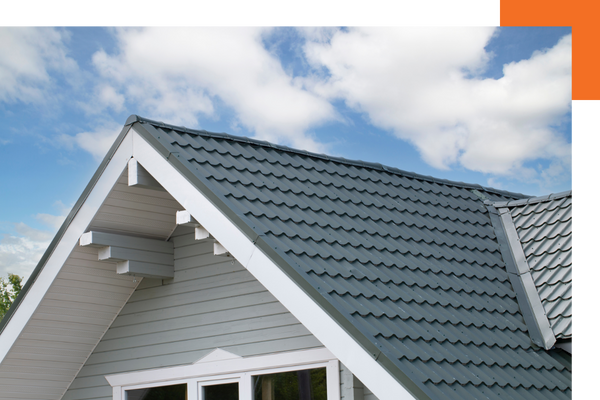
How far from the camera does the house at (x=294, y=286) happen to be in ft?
14.3

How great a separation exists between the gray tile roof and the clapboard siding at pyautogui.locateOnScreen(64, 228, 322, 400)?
41.2 inches

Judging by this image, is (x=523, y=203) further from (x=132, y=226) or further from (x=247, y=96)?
(x=247, y=96)

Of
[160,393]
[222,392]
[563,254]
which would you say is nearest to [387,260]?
[222,392]

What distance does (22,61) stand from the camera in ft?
154

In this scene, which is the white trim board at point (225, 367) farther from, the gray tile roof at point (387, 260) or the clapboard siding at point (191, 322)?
the gray tile roof at point (387, 260)

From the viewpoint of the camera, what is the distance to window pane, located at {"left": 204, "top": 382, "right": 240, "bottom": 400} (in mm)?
5824

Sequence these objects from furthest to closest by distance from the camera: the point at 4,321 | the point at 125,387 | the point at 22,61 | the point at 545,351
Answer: the point at 22,61
the point at 125,387
the point at 4,321
the point at 545,351

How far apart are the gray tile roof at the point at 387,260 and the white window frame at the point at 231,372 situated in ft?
3.40

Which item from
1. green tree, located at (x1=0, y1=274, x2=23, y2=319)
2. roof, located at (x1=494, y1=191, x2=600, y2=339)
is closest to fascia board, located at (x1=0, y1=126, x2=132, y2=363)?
roof, located at (x1=494, y1=191, x2=600, y2=339)

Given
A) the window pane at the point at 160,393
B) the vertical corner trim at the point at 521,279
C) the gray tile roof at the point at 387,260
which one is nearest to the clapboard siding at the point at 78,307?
the window pane at the point at 160,393

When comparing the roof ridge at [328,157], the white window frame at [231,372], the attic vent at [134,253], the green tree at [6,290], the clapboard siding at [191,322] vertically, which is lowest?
the white window frame at [231,372]

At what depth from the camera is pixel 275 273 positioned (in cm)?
432

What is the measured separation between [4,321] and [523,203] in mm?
6202

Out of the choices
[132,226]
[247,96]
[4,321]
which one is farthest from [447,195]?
[247,96]
